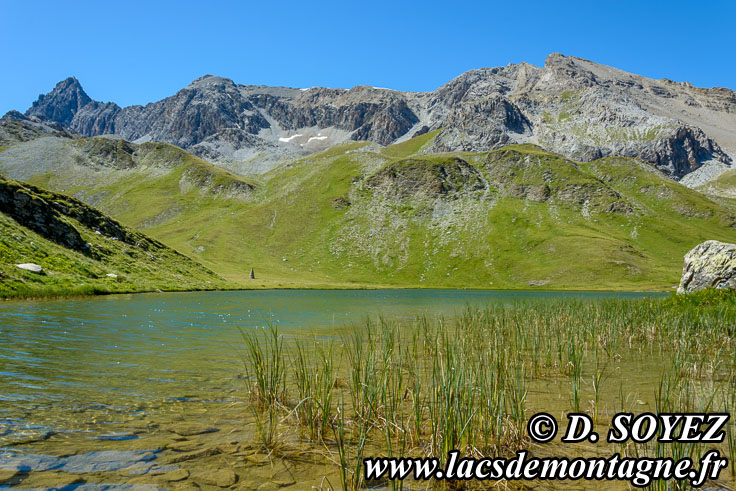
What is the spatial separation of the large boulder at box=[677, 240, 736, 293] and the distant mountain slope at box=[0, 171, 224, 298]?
5448 centimetres

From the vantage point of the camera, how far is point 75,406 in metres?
8.51

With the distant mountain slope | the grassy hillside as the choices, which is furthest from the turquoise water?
the grassy hillside

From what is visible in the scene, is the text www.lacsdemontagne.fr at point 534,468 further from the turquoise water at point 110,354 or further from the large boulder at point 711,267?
the large boulder at point 711,267

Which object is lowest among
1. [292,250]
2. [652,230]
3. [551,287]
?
[551,287]

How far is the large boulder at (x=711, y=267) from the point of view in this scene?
33094 mm

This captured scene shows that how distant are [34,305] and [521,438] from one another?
3264 centimetres

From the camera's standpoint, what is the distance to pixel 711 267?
35.0m

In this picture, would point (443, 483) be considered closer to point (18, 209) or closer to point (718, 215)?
point (18, 209)

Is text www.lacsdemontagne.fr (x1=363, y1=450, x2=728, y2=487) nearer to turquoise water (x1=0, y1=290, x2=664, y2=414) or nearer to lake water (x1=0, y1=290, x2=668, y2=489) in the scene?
lake water (x1=0, y1=290, x2=668, y2=489)

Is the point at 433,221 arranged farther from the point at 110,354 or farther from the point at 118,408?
the point at 118,408

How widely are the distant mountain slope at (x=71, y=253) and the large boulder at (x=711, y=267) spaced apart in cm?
5448

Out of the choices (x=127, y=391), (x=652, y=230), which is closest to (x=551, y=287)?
(x=652, y=230)

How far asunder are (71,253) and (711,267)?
62785 mm

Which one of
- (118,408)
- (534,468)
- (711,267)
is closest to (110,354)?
(118,408)
